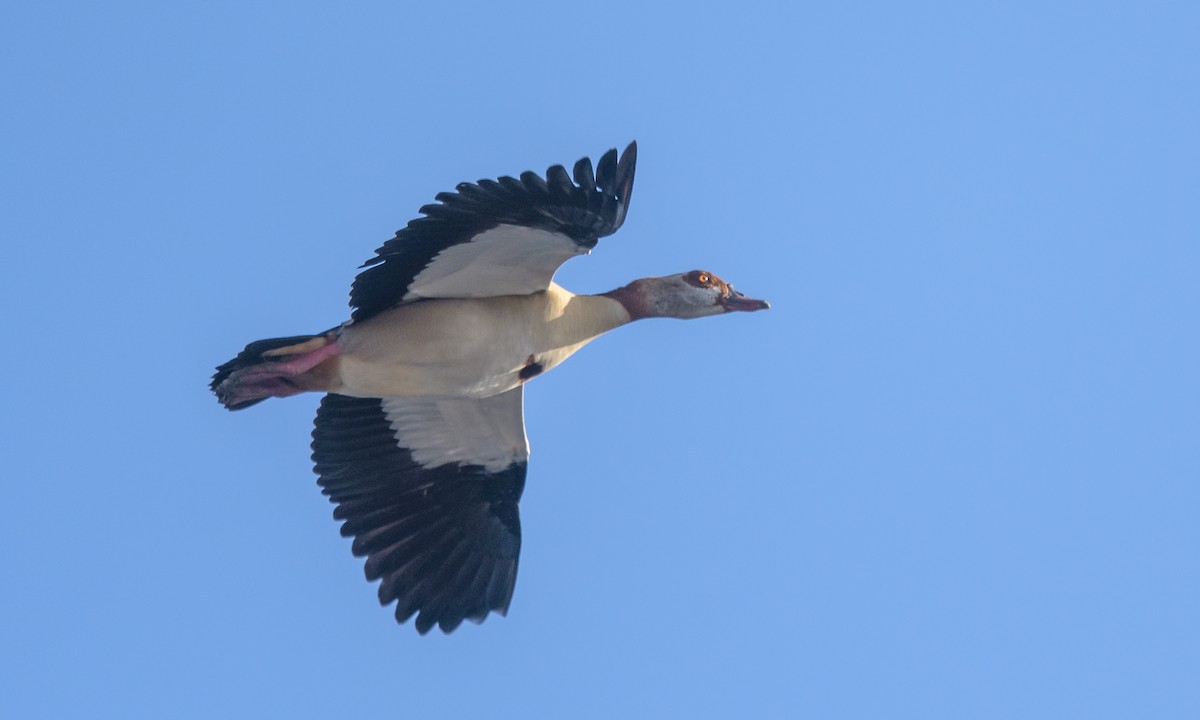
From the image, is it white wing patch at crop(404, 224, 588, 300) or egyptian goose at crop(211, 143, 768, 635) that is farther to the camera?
white wing patch at crop(404, 224, 588, 300)

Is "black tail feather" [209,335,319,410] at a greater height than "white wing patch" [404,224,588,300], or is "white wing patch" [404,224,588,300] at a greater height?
"white wing patch" [404,224,588,300]

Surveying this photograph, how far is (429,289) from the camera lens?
30.6 feet

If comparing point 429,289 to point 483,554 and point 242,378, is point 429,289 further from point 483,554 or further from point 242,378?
point 483,554

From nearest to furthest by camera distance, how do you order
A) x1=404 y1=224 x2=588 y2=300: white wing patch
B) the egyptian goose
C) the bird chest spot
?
the egyptian goose
x1=404 y1=224 x2=588 y2=300: white wing patch
the bird chest spot

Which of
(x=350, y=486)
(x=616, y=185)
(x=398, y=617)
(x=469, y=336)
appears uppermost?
(x=616, y=185)

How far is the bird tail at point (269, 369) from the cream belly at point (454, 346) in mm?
188

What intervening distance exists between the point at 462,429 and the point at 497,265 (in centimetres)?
161

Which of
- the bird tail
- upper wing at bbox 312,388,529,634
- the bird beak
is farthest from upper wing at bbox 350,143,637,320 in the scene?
Result: the bird beak

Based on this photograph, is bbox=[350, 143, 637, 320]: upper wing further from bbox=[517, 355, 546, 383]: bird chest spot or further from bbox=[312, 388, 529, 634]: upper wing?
bbox=[312, 388, 529, 634]: upper wing

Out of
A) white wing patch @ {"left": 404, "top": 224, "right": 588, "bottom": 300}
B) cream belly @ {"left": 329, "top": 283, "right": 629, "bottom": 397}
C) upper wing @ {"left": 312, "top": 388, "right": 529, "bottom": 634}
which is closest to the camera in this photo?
white wing patch @ {"left": 404, "top": 224, "right": 588, "bottom": 300}

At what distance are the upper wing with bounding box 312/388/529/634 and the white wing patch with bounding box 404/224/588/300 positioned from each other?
3.18 feet

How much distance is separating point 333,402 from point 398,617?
1541mm

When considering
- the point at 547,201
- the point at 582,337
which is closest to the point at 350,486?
the point at 582,337

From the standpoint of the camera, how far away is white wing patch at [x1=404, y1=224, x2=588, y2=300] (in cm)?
890
